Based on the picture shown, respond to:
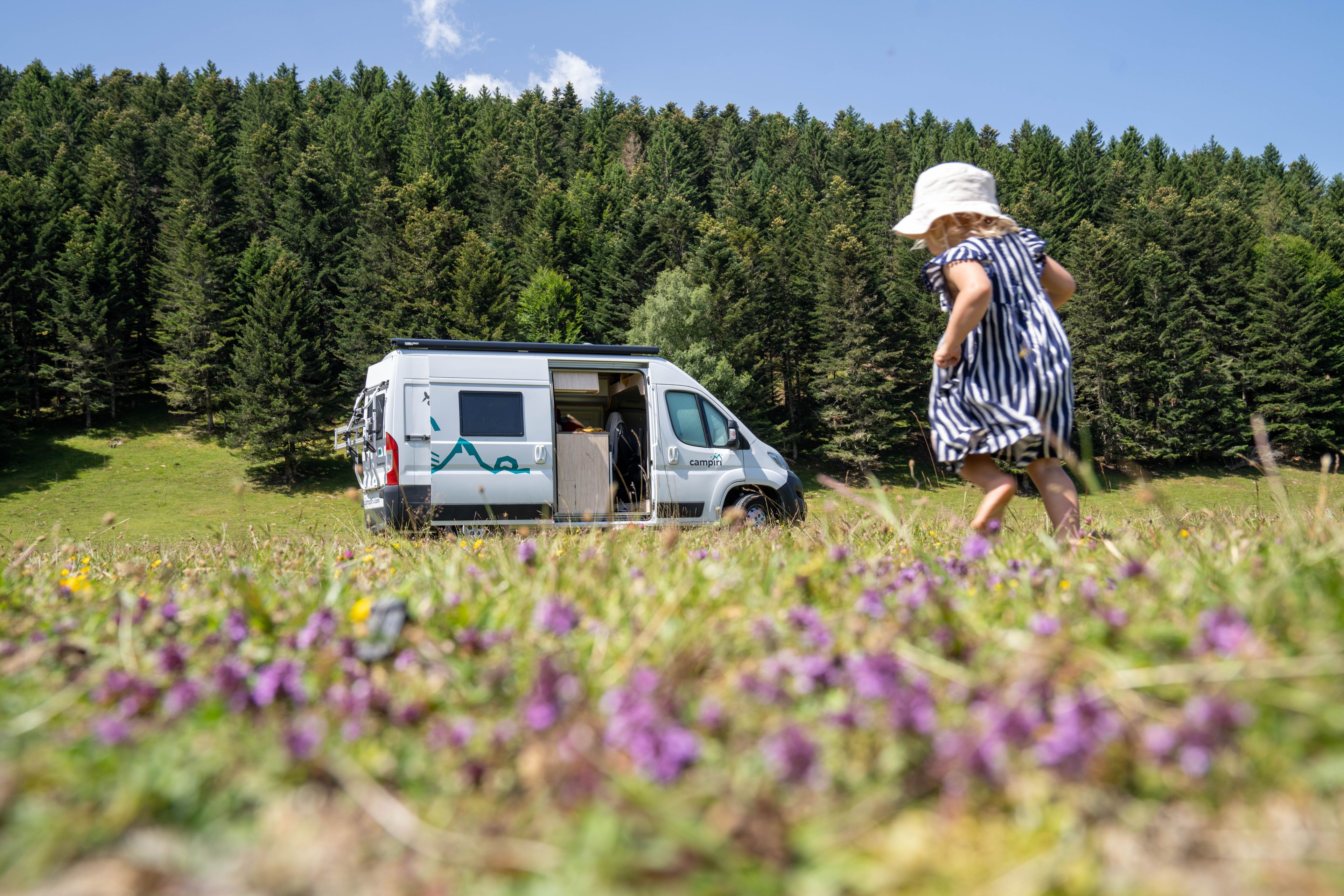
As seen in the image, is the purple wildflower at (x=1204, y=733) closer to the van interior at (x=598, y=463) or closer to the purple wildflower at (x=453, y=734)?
the purple wildflower at (x=453, y=734)

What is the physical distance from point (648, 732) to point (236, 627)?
1.12m

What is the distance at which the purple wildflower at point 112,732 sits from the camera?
109cm

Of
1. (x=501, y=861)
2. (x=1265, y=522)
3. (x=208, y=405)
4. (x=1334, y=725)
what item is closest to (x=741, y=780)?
(x=501, y=861)

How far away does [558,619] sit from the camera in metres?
1.52

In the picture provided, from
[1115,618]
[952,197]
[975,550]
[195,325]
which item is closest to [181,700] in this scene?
[1115,618]

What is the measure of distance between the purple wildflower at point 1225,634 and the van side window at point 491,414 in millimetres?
8562

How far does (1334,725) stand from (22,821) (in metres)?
1.57

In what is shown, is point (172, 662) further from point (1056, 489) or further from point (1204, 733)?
point (1056, 489)

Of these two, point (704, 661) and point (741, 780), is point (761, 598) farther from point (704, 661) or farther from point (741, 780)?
point (741, 780)


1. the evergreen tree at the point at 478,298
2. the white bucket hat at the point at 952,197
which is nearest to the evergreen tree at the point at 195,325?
the evergreen tree at the point at 478,298

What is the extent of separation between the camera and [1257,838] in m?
0.84

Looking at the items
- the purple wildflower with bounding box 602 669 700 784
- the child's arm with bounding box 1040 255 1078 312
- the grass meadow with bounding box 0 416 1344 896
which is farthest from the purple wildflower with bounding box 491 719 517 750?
the child's arm with bounding box 1040 255 1078 312

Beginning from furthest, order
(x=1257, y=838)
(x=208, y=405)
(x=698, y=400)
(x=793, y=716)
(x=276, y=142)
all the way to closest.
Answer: (x=276, y=142) → (x=208, y=405) → (x=698, y=400) → (x=793, y=716) → (x=1257, y=838)

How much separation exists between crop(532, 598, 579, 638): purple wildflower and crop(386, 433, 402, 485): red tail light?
754 cm
